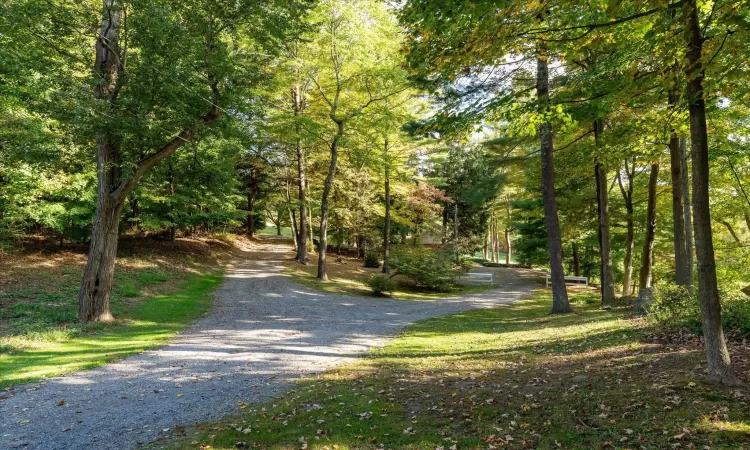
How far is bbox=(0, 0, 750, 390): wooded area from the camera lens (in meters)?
4.78

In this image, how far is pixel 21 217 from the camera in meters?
13.4

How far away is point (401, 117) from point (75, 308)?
562 inches

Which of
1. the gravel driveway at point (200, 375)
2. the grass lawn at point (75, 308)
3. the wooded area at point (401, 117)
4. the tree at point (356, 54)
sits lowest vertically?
the gravel driveway at point (200, 375)

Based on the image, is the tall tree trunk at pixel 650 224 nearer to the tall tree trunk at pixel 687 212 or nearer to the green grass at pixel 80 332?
the tall tree trunk at pixel 687 212

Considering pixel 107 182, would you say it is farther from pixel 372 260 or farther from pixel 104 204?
pixel 372 260

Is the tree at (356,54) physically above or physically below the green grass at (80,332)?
above

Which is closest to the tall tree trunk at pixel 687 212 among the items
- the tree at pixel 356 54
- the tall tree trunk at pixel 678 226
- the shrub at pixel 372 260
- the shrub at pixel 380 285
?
the tall tree trunk at pixel 678 226

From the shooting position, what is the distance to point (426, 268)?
2142 centimetres

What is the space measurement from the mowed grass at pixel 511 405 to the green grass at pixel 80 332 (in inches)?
169

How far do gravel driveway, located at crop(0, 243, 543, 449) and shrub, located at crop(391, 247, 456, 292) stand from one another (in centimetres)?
613

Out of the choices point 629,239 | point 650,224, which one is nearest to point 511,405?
point 650,224

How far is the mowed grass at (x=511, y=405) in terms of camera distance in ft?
12.6

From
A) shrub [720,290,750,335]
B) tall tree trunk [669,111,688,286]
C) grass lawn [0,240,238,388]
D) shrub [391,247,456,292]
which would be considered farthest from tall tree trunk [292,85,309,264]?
shrub [720,290,750,335]

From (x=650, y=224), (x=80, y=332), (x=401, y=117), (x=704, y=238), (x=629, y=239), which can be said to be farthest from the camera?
(x=401, y=117)
